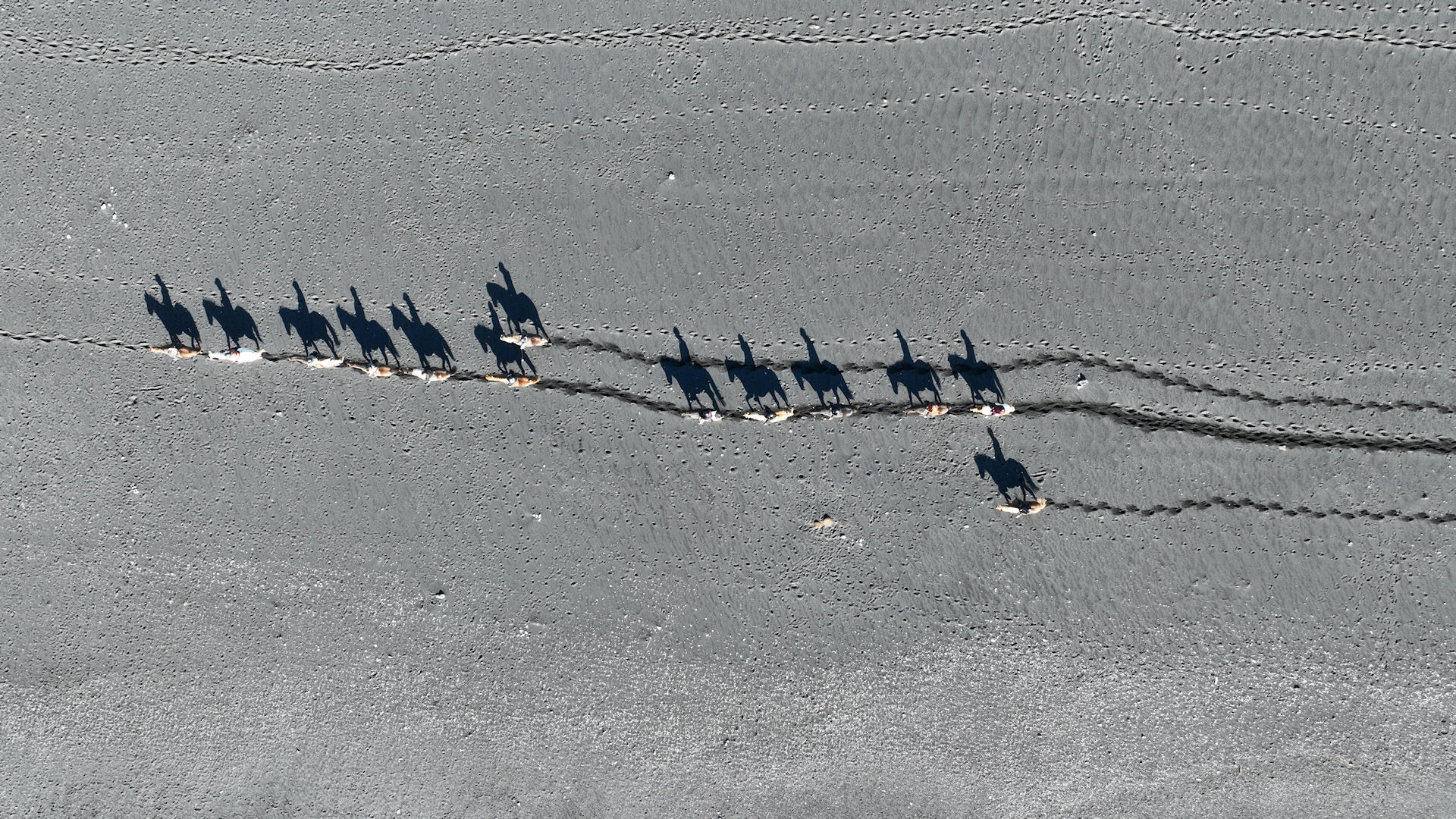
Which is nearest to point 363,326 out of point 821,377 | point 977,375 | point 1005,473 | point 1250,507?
point 821,377

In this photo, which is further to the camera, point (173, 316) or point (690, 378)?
point (173, 316)

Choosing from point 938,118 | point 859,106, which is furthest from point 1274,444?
point 859,106

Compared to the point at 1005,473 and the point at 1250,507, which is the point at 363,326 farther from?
the point at 1250,507

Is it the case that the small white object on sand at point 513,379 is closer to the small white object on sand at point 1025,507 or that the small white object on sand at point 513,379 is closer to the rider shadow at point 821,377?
the rider shadow at point 821,377

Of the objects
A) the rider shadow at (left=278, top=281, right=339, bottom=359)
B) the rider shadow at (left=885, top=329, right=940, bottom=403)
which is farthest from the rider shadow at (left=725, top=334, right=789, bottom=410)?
the rider shadow at (left=278, top=281, right=339, bottom=359)

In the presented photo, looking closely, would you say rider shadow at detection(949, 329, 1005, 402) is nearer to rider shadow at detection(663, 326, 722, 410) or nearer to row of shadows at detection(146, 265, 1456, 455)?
row of shadows at detection(146, 265, 1456, 455)

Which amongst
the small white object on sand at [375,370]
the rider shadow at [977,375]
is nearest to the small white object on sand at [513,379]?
the small white object on sand at [375,370]

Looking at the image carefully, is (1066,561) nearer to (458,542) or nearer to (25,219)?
(458,542)
